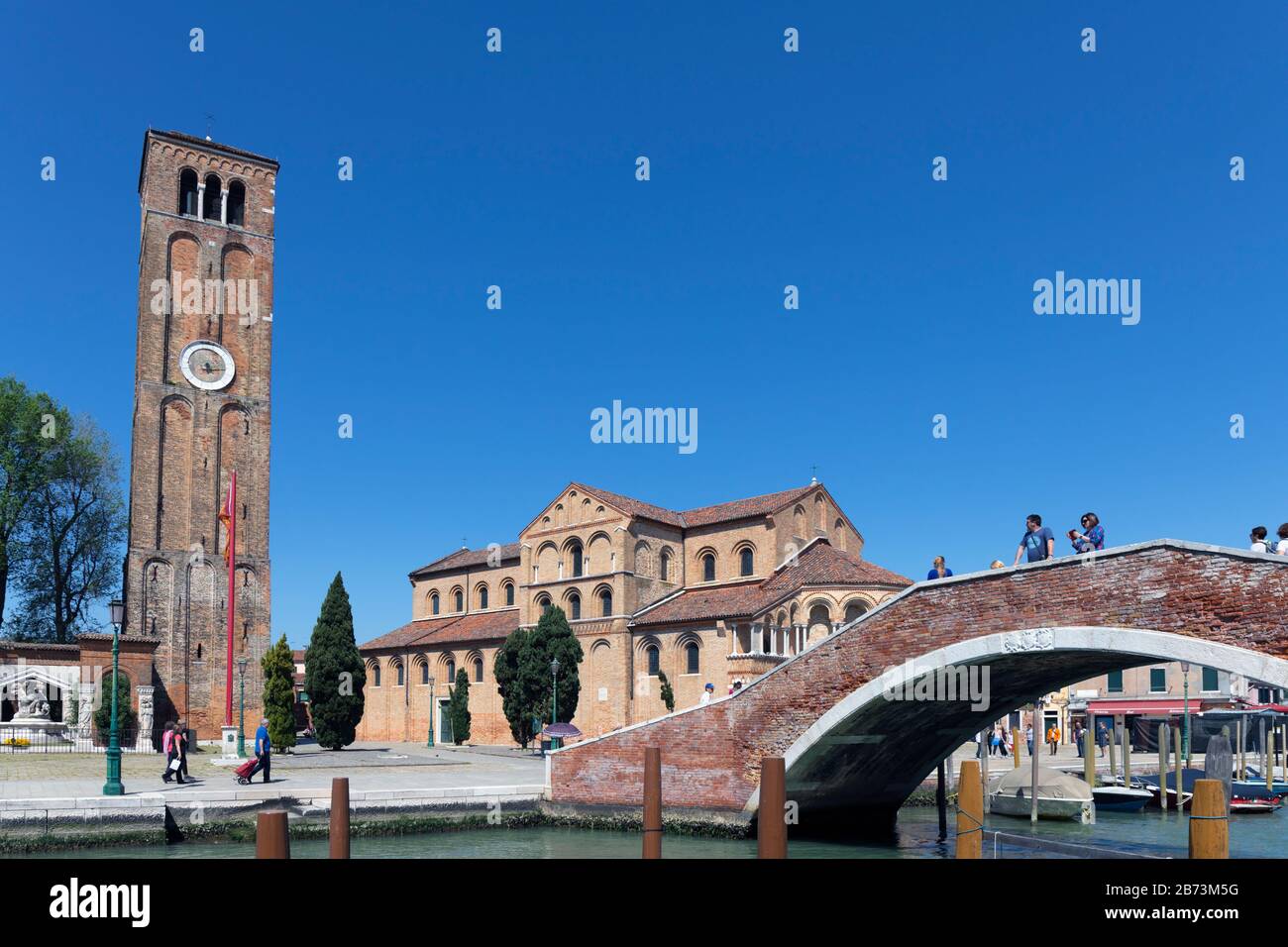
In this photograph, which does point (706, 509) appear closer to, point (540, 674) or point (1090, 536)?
point (540, 674)

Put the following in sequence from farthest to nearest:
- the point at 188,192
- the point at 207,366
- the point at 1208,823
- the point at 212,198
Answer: the point at 212,198 < the point at 188,192 < the point at 207,366 < the point at 1208,823

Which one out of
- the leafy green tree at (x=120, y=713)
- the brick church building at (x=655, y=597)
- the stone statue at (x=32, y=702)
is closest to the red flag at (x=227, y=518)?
the leafy green tree at (x=120, y=713)

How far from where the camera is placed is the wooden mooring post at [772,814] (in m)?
9.67

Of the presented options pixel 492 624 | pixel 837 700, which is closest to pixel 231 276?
pixel 492 624

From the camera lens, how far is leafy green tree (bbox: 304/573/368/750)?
3672 centimetres

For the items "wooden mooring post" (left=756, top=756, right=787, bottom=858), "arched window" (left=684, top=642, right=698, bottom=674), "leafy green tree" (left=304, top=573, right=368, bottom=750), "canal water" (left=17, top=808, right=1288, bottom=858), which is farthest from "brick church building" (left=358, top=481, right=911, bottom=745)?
"wooden mooring post" (left=756, top=756, right=787, bottom=858)

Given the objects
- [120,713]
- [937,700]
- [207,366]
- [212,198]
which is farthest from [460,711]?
[937,700]

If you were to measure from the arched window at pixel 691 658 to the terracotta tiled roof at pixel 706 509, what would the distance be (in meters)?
Result: 5.88

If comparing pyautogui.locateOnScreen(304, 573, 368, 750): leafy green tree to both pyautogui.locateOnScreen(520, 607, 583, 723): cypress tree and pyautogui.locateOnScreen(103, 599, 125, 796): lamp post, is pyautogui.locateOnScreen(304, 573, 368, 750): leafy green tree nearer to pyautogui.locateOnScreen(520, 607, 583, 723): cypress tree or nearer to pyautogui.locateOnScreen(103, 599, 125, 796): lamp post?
pyautogui.locateOnScreen(520, 607, 583, 723): cypress tree

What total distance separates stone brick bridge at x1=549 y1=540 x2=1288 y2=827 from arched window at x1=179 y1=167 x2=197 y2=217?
3231 cm

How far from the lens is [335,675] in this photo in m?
37.2

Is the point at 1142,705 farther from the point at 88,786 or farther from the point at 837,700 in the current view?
the point at 88,786

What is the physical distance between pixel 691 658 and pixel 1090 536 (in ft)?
85.1
